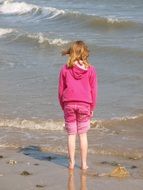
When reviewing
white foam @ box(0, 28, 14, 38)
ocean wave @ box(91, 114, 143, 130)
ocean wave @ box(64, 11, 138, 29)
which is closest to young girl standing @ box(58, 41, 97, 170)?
ocean wave @ box(91, 114, 143, 130)

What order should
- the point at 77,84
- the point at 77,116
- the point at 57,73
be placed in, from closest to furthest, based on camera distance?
the point at 77,84 → the point at 77,116 → the point at 57,73

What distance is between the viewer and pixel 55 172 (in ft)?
22.6

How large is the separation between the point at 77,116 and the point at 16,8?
79.7ft

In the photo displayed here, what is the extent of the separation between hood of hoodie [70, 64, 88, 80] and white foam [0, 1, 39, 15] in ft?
73.4

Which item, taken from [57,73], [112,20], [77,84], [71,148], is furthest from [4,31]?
[77,84]

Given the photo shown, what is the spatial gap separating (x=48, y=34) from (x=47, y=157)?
43.4 ft

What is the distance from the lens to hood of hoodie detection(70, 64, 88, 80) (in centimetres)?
676

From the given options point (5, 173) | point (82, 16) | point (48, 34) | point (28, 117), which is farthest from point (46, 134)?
point (82, 16)

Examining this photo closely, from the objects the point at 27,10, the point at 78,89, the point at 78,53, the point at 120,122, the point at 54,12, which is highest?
the point at 78,53

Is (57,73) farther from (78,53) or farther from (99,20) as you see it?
(99,20)

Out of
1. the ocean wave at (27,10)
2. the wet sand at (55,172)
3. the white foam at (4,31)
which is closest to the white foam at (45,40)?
the white foam at (4,31)

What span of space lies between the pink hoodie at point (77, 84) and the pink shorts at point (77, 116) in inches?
2.6

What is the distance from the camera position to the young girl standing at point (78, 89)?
6734mm

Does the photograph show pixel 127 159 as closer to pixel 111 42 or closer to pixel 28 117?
pixel 28 117
